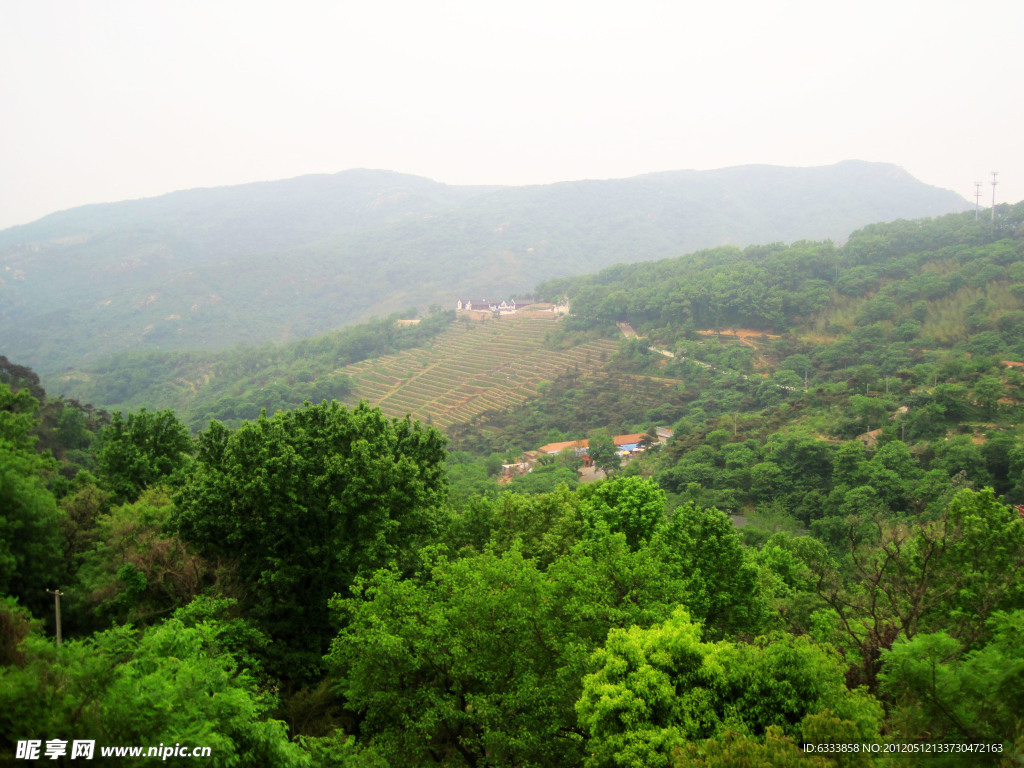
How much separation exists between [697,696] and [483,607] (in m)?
3.50

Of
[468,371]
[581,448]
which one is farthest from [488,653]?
[468,371]

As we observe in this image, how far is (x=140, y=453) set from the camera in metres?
21.6

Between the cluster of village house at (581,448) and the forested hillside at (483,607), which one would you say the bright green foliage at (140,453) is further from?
the cluster of village house at (581,448)

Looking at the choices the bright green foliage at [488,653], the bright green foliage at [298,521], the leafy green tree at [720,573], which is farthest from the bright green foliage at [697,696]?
the bright green foliage at [298,521]

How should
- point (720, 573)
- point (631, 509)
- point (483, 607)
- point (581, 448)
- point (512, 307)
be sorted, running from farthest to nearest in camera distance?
point (512, 307) → point (581, 448) → point (631, 509) → point (720, 573) → point (483, 607)

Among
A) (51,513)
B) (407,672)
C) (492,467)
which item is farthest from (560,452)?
(407,672)

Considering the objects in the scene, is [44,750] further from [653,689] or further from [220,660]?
[653,689]

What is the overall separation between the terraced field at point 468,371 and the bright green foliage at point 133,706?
53699 mm

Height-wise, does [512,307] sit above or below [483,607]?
above

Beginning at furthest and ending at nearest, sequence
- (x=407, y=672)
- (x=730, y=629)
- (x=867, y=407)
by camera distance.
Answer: (x=867, y=407) → (x=730, y=629) → (x=407, y=672)

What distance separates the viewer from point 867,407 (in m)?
38.0

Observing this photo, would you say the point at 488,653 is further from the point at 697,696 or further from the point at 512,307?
the point at 512,307

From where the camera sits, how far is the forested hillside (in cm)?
733

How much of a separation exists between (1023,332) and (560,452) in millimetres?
34900
